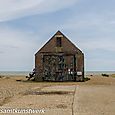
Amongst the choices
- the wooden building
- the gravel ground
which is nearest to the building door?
the wooden building

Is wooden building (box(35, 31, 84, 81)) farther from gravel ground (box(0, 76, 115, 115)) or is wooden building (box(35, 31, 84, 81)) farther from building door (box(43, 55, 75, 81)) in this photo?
Answer: gravel ground (box(0, 76, 115, 115))

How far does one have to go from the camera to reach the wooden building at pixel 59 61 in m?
62.4

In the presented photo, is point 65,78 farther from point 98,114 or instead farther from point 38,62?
point 98,114

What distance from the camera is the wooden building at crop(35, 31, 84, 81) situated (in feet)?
205

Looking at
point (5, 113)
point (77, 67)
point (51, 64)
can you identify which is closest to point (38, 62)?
point (51, 64)

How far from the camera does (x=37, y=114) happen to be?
50.2 feet

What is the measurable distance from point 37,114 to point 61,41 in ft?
158

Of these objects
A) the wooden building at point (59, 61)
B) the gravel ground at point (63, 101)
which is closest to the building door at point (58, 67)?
the wooden building at point (59, 61)

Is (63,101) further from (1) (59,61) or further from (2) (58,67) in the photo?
(2) (58,67)

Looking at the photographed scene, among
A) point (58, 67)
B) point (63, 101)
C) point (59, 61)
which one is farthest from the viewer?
point (58, 67)

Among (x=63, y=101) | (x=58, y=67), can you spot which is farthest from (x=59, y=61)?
(x=63, y=101)

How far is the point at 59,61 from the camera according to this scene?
62719mm

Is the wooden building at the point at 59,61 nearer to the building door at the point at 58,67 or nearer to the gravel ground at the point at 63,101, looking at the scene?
the building door at the point at 58,67

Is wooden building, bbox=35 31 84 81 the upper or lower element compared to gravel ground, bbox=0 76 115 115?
upper
